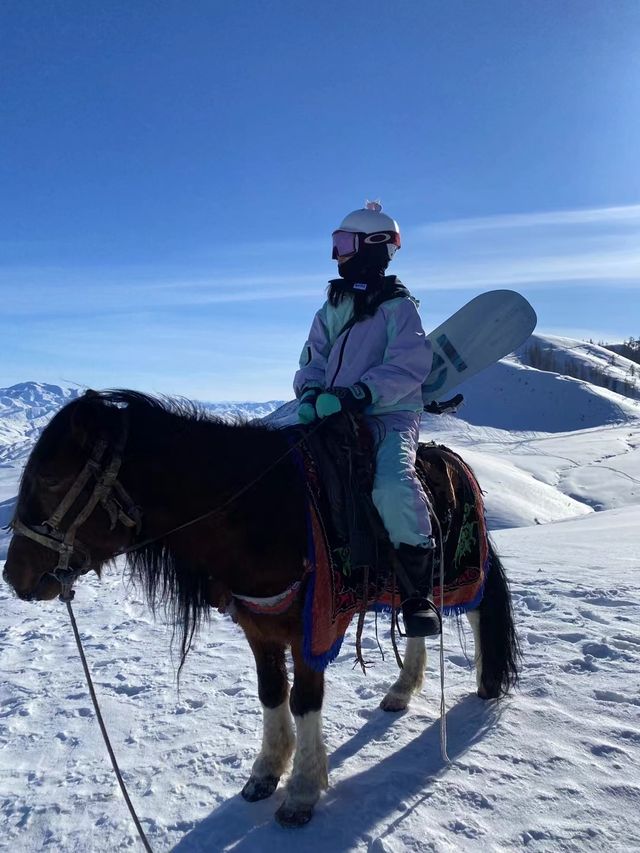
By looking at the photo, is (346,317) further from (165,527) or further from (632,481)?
(632,481)

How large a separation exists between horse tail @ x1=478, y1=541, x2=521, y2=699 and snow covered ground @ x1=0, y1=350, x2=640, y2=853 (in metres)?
0.11

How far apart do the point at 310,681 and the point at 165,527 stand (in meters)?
1.00

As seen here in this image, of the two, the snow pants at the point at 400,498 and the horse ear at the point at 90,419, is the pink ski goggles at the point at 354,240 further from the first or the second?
the horse ear at the point at 90,419

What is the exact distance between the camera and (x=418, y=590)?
2.80m

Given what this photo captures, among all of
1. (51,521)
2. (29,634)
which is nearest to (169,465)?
(51,521)

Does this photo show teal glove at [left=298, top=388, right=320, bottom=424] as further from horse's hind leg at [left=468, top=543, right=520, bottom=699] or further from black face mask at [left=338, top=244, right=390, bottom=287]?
horse's hind leg at [left=468, top=543, right=520, bottom=699]

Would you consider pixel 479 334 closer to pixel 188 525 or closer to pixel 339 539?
pixel 339 539

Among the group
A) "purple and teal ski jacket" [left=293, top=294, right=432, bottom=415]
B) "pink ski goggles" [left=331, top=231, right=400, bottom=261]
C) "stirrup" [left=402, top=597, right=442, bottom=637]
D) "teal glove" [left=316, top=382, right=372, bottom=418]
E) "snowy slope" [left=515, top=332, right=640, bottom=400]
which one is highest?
"snowy slope" [left=515, top=332, right=640, bottom=400]

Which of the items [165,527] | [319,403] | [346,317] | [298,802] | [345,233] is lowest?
[298,802]

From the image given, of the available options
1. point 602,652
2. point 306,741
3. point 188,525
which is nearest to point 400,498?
point 188,525

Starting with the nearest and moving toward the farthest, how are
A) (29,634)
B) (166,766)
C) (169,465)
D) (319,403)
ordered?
(169,465) < (319,403) < (166,766) < (29,634)

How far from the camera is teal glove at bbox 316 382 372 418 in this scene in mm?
2736

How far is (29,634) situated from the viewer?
201 inches

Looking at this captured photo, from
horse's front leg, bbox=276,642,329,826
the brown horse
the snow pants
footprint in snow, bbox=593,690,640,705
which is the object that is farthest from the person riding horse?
footprint in snow, bbox=593,690,640,705
